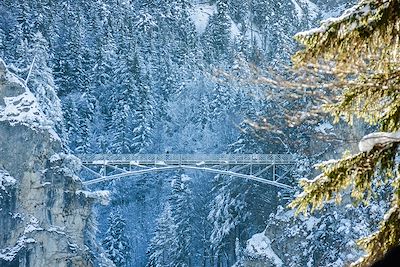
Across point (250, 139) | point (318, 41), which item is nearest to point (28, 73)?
point (250, 139)

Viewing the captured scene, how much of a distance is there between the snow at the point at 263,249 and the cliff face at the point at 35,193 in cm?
676

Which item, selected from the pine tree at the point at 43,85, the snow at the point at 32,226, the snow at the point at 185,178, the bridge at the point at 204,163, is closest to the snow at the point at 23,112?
the snow at the point at 32,226

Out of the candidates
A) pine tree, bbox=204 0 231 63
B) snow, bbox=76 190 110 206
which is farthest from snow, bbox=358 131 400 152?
pine tree, bbox=204 0 231 63

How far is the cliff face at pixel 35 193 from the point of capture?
2422cm

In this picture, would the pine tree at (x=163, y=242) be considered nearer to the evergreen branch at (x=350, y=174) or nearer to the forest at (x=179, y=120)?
the forest at (x=179, y=120)

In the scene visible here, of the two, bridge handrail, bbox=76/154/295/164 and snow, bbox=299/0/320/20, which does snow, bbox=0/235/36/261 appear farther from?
snow, bbox=299/0/320/20

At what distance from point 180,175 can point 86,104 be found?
797 cm

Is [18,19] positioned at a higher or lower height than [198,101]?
higher

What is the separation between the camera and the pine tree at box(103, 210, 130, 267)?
33.6 meters

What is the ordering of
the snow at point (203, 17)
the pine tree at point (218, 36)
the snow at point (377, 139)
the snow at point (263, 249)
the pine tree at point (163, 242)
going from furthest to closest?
1. the snow at point (203, 17)
2. the pine tree at point (218, 36)
3. the pine tree at point (163, 242)
4. the snow at point (263, 249)
5. the snow at point (377, 139)

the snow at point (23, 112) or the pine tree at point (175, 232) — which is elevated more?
the snow at point (23, 112)

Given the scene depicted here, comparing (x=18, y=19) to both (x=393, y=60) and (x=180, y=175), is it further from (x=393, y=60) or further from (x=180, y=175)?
(x=393, y=60)

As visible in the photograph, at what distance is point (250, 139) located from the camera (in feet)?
112

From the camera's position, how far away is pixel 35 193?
2511cm
